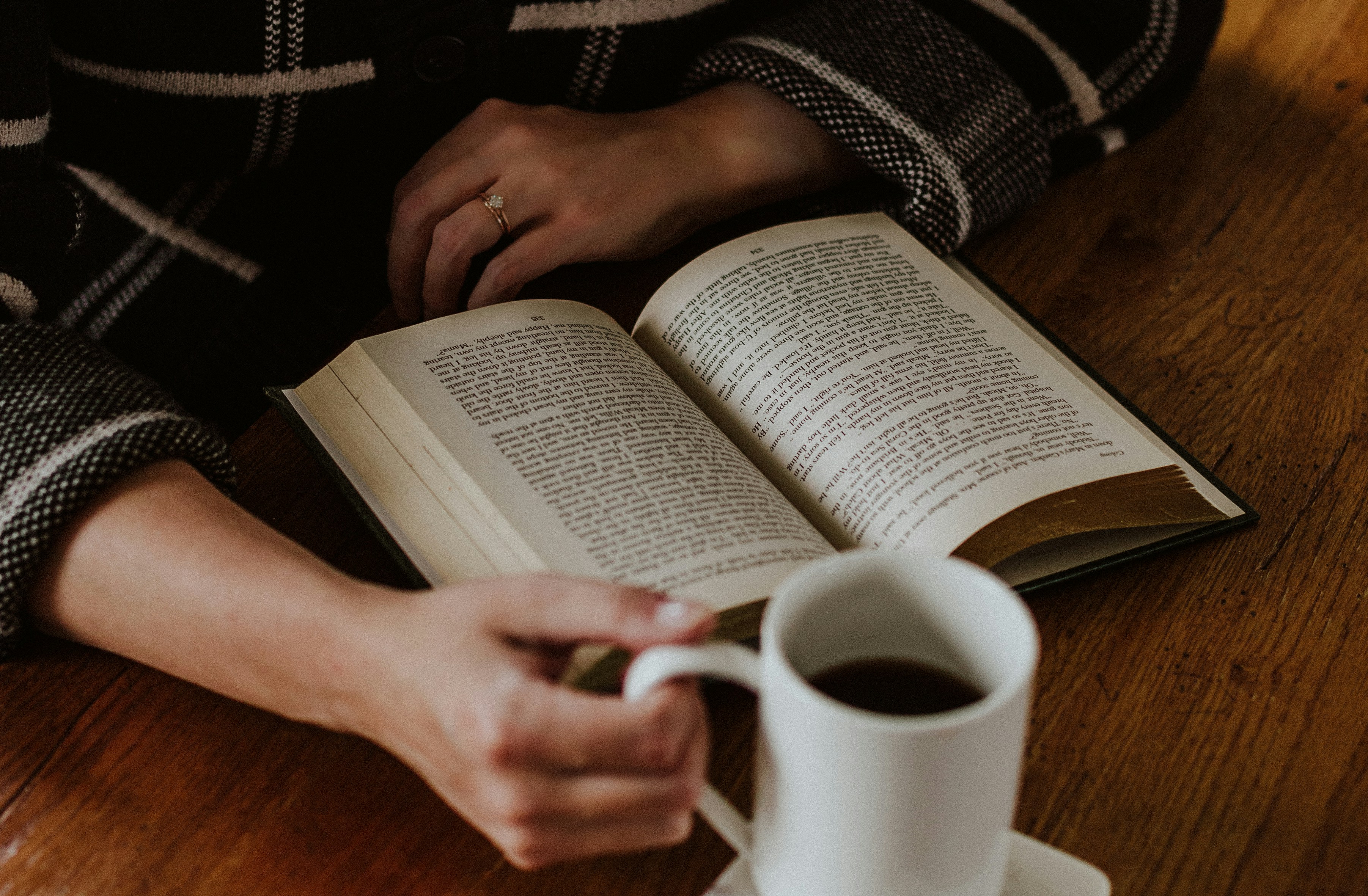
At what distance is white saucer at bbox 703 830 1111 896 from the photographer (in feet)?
1.52

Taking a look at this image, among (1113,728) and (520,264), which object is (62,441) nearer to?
(520,264)

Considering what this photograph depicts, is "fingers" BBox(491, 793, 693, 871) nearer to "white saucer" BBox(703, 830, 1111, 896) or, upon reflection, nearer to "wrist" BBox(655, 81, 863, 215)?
"white saucer" BBox(703, 830, 1111, 896)

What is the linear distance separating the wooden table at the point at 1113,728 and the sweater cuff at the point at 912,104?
10 cm

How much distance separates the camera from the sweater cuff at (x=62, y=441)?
1.69 feet

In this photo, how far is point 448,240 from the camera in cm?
74

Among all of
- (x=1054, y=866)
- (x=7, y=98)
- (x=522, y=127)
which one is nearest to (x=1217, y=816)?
(x=1054, y=866)

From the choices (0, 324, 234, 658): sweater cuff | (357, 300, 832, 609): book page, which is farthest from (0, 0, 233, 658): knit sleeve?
(357, 300, 832, 609): book page

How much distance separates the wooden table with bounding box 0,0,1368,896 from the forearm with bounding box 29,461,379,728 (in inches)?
1.5

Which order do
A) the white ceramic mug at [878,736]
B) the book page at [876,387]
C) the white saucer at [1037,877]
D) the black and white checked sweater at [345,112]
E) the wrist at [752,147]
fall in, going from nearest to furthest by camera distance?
the white ceramic mug at [878,736], the white saucer at [1037,877], the book page at [876,387], the black and white checked sweater at [345,112], the wrist at [752,147]

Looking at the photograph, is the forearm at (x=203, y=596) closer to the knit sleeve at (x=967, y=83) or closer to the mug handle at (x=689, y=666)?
the mug handle at (x=689, y=666)

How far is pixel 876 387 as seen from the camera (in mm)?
625

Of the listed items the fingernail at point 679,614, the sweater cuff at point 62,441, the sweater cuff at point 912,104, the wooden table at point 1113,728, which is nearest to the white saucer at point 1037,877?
the wooden table at point 1113,728

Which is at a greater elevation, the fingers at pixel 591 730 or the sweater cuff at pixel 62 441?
the sweater cuff at pixel 62 441

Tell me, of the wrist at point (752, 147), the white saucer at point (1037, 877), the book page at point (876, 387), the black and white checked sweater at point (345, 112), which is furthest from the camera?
the wrist at point (752, 147)
